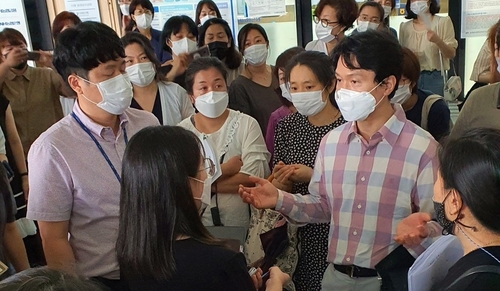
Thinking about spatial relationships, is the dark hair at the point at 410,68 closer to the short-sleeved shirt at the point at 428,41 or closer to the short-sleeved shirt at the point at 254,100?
the short-sleeved shirt at the point at 254,100

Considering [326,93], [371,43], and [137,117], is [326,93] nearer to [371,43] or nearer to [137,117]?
[371,43]

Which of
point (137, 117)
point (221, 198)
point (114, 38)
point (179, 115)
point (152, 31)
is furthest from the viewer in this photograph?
point (152, 31)

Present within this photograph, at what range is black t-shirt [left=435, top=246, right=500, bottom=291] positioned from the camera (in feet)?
3.05

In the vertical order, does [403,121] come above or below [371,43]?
below

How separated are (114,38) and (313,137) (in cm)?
98

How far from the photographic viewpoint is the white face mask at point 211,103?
2293 millimetres

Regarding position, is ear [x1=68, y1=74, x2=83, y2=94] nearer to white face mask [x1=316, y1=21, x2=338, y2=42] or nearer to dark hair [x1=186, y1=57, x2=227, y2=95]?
dark hair [x1=186, y1=57, x2=227, y2=95]

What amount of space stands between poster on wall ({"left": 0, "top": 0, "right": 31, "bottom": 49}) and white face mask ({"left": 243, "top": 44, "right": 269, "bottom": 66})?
2973 mm

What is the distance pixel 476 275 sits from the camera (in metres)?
0.95

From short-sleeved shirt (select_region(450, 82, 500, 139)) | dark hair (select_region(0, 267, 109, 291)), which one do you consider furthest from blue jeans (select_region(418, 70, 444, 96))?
dark hair (select_region(0, 267, 109, 291))

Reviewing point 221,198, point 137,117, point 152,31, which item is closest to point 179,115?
point 221,198

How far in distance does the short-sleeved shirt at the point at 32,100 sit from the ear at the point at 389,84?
217 cm

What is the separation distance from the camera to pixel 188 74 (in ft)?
7.92

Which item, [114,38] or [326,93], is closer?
[114,38]
